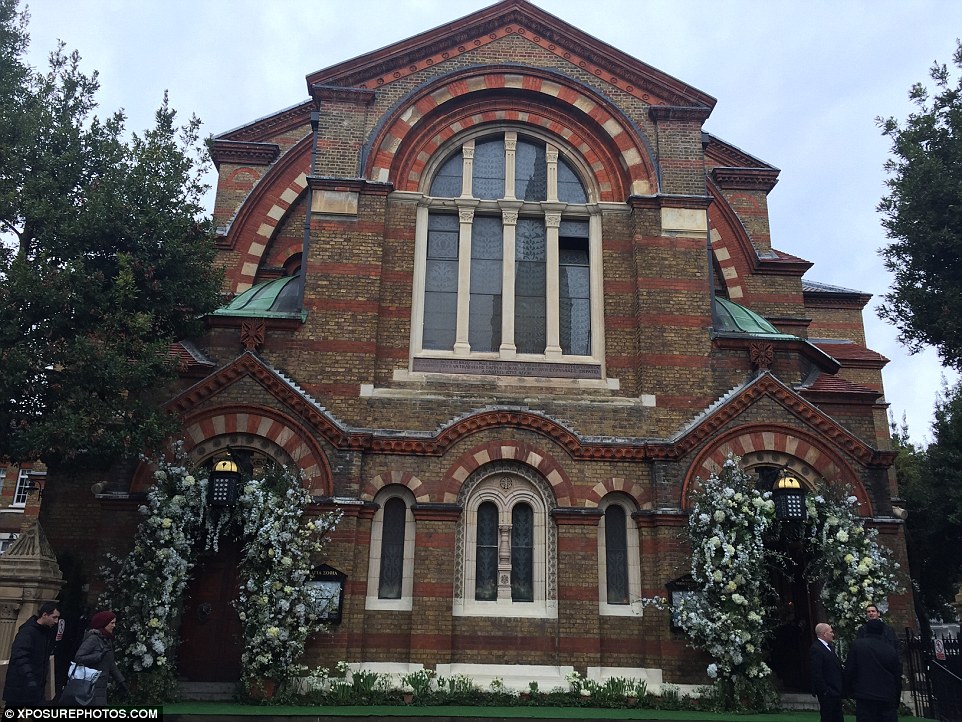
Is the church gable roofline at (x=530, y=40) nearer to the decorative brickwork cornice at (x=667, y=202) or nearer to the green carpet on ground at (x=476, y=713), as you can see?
the decorative brickwork cornice at (x=667, y=202)

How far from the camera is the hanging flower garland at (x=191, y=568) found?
45.2 ft

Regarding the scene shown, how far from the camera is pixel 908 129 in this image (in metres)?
18.0

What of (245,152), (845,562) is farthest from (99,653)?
(245,152)

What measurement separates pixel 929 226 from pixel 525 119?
8.78m

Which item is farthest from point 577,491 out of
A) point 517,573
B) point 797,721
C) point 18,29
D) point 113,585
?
point 18,29

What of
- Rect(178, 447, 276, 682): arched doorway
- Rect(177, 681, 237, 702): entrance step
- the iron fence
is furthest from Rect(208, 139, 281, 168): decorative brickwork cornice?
the iron fence

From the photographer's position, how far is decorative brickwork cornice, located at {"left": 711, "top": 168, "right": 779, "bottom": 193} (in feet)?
75.7

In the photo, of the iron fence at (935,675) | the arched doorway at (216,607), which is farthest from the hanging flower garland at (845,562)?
the arched doorway at (216,607)

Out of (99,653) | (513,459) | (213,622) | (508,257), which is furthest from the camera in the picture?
(508,257)

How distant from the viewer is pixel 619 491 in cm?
1634

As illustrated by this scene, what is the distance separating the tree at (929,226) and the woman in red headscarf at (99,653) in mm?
Answer: 15901

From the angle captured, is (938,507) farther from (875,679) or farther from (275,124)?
(275,124)

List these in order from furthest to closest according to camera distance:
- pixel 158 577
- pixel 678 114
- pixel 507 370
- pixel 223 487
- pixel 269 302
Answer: pixel 678 114, pixel 269 302, pixel 507 370, pixel 223 487, pixel 158 577

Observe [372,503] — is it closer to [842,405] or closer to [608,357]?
[608,357]
